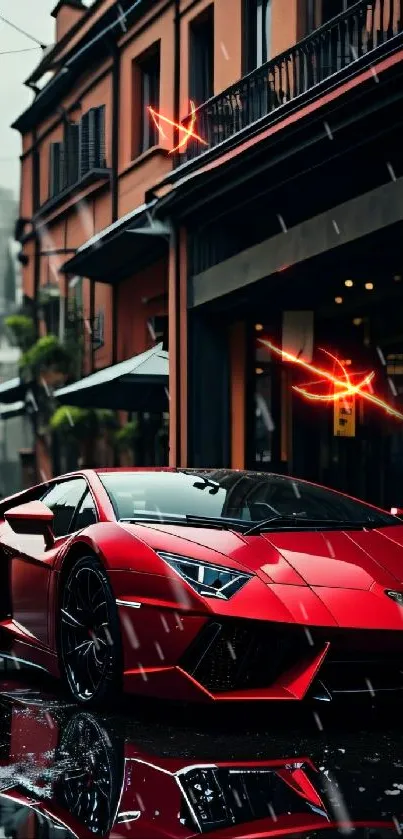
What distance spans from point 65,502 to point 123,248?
41.5 ft

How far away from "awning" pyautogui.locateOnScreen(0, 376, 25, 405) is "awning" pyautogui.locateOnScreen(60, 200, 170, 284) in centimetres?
384

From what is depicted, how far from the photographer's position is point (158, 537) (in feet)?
17.1

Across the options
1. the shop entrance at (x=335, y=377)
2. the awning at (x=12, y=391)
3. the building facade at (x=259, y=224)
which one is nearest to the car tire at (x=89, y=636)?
the building facade at (x=259, y=224)

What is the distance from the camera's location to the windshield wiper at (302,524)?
543cm

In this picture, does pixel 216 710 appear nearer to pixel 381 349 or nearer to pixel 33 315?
pixel 381 349

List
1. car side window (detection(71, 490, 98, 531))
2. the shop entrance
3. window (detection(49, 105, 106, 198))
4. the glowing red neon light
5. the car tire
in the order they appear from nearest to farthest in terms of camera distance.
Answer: the car tire → car side window (detection(71, 490, 98, 531)) → the shop entrance → the glowing red neon light → window (detection(49, 105, 106, 198))

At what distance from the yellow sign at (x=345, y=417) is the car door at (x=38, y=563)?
725 centimetres

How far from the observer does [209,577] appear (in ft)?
16.0

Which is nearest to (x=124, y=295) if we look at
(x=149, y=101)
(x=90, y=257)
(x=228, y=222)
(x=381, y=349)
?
(x=90, y=257)

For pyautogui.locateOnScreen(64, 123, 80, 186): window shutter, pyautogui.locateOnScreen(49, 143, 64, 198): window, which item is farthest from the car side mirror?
pyautogui.locateOnScreen(49, 143, 64, 198): window

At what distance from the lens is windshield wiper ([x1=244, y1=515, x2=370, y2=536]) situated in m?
5.43

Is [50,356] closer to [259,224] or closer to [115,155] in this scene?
[115,155]

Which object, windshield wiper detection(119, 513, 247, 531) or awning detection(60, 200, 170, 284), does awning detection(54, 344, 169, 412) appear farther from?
windshield wiper detection(119, 513, 247, 531)

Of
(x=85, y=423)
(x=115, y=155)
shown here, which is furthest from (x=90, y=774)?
(x=115, y=155)
